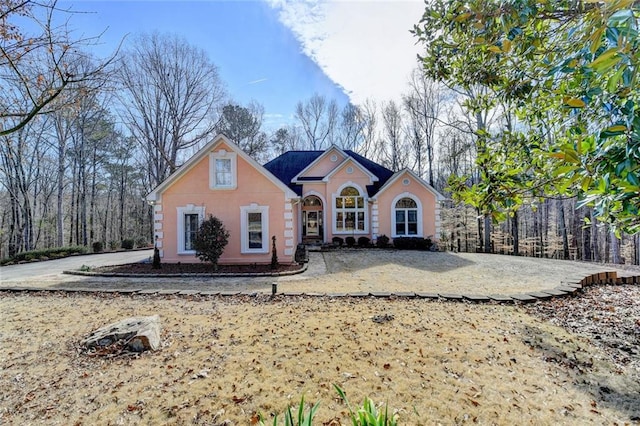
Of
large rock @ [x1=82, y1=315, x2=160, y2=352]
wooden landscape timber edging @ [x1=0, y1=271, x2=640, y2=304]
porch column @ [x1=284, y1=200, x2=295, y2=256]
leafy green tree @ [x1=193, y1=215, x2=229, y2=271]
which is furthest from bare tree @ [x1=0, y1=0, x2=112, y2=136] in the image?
porch column @ [x1=284, y1=200, x2=295, y2=256]

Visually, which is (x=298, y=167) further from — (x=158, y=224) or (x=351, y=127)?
(x=351, y=127)

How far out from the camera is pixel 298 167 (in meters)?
21.3

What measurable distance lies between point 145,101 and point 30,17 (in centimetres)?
1868

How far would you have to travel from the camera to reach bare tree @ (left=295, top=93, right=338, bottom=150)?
31.7m

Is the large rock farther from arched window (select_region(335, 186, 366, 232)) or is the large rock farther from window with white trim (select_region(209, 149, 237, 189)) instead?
arched window (select_region(335, 186, 366, 232))

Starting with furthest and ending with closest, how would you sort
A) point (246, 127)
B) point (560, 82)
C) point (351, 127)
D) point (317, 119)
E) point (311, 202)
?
point (317, 119), point (351, 127), point (246, 127), point (311, 202), point (560, 82)

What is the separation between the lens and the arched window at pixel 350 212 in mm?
18391

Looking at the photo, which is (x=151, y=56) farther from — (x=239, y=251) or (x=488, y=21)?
(x=488, y=21)

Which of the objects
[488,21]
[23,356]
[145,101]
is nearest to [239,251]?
[23,356]

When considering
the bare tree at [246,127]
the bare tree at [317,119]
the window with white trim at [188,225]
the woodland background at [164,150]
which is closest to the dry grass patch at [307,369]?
the window with white trim at [188,225]

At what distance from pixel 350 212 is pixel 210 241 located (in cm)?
1018

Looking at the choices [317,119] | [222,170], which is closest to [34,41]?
[222,170]

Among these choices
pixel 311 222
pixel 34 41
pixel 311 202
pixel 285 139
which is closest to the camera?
pixel 34 41

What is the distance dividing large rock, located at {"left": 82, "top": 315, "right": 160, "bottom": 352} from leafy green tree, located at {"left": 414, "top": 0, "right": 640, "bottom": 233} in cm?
499
